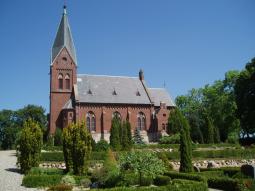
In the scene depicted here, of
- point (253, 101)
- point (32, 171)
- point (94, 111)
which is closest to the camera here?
point (32, 171)

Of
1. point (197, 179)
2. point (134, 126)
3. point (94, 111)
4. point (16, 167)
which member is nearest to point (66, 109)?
point (94, 111)

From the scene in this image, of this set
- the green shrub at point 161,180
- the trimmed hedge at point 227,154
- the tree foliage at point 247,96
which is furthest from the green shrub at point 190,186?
the tree foliage at point 247,96

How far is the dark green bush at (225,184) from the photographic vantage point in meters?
19.5

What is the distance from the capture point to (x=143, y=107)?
59.6 metres

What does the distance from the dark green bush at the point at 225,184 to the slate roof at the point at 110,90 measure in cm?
3572

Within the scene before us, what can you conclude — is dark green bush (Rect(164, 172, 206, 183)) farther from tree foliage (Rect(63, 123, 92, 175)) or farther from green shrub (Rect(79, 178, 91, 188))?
tree foliage (Rect(63, 123, 92, 175))

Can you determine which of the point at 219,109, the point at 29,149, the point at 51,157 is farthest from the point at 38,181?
the point at 219,109

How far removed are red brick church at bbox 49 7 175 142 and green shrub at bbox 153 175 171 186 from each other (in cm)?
3206

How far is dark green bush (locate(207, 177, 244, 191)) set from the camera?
19500 mm

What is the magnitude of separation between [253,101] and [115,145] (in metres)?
22.8

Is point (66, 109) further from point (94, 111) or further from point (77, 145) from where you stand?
point (77, 145)

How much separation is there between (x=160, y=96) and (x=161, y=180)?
1614 inches

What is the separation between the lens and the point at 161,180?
22750 millimetres

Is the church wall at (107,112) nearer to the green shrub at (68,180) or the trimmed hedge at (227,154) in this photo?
the trimmed hedge at (227,154)
